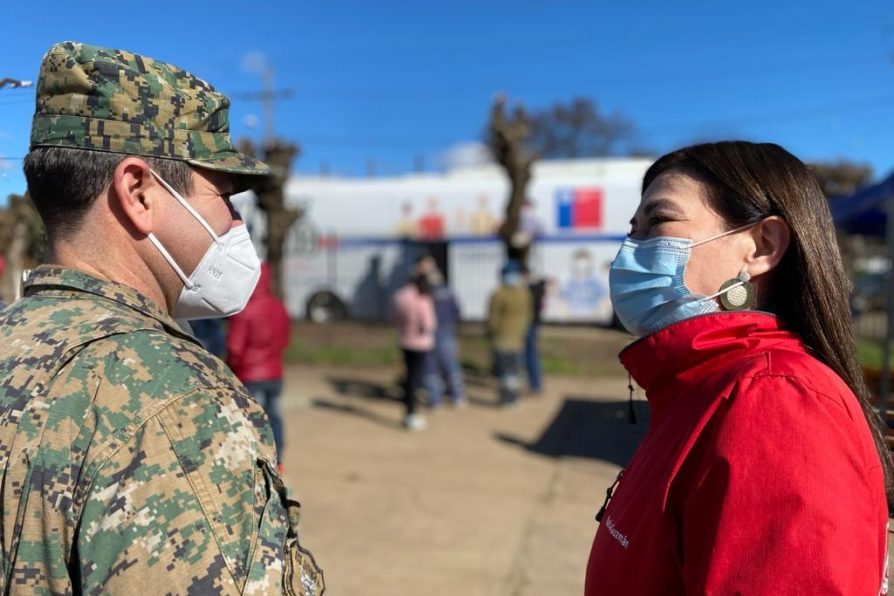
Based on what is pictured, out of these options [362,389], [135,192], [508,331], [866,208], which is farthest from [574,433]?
[135,192]

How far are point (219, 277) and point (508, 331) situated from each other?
700 cm

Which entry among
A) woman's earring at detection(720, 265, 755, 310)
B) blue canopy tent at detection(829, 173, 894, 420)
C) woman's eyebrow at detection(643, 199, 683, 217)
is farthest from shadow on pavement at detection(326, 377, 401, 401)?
woman's earring at detection(720, 265, 755, 310)

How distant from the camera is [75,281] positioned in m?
1.15

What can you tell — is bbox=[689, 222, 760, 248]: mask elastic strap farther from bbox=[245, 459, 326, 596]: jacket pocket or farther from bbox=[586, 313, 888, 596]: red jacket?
bbox=[245, 459, 326, 596]: jacket pocket

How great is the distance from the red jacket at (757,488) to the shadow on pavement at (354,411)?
641 centimetres

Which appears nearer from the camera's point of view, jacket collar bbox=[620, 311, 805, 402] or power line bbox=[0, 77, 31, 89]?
jacket collar bbox=[620, 311, 805, 402]

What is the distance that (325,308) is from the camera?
696 inches

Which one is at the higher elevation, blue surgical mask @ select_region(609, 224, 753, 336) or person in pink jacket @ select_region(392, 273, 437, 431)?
blue surgical mask @ select_region(609, 224, 753, 336)

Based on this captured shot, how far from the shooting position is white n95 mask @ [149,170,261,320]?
1.33m

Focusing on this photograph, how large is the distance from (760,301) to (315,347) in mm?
12595

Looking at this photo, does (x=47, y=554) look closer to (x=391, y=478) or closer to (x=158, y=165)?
(x=158, y=165)

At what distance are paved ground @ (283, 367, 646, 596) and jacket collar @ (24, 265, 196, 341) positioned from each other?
117 centimetres

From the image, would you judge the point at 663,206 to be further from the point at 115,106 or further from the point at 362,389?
the point at 362,389

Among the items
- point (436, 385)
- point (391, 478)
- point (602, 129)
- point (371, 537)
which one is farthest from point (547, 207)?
point (602, 129)
